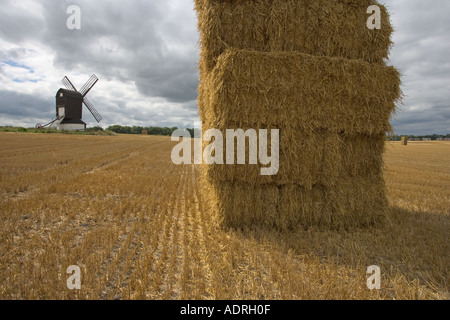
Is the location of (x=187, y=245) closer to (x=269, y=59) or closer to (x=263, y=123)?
(x=263, y=123)

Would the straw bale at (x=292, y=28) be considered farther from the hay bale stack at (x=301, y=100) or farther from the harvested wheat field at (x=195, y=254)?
the harvested wheat field at (x=195, y=254)

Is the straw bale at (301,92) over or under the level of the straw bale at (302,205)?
over

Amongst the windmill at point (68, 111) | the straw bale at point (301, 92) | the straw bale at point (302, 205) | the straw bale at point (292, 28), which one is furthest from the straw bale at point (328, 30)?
the windmill at point (68, 111)

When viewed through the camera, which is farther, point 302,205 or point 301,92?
point 302,205

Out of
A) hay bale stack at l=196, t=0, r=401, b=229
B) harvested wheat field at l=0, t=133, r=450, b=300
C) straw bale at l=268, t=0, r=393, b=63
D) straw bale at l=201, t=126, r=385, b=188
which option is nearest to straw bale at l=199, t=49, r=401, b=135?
hay bale stack at l=196, t=0, r=401, b=229

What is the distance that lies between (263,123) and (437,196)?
6524 mm

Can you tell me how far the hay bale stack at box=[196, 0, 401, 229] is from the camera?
4.22 meters

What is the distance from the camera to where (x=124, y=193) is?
689cm

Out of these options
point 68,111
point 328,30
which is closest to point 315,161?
point 328,30

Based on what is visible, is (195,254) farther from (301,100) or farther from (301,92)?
(301,92)

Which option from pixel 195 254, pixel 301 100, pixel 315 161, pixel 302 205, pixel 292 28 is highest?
pixel 292 28

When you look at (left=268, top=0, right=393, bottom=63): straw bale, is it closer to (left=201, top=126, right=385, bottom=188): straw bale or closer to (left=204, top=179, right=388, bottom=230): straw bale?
(left=201, top=126, right=385, bottom=188): straw bale

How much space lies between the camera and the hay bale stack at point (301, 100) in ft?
13.9

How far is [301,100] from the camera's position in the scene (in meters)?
4.32
